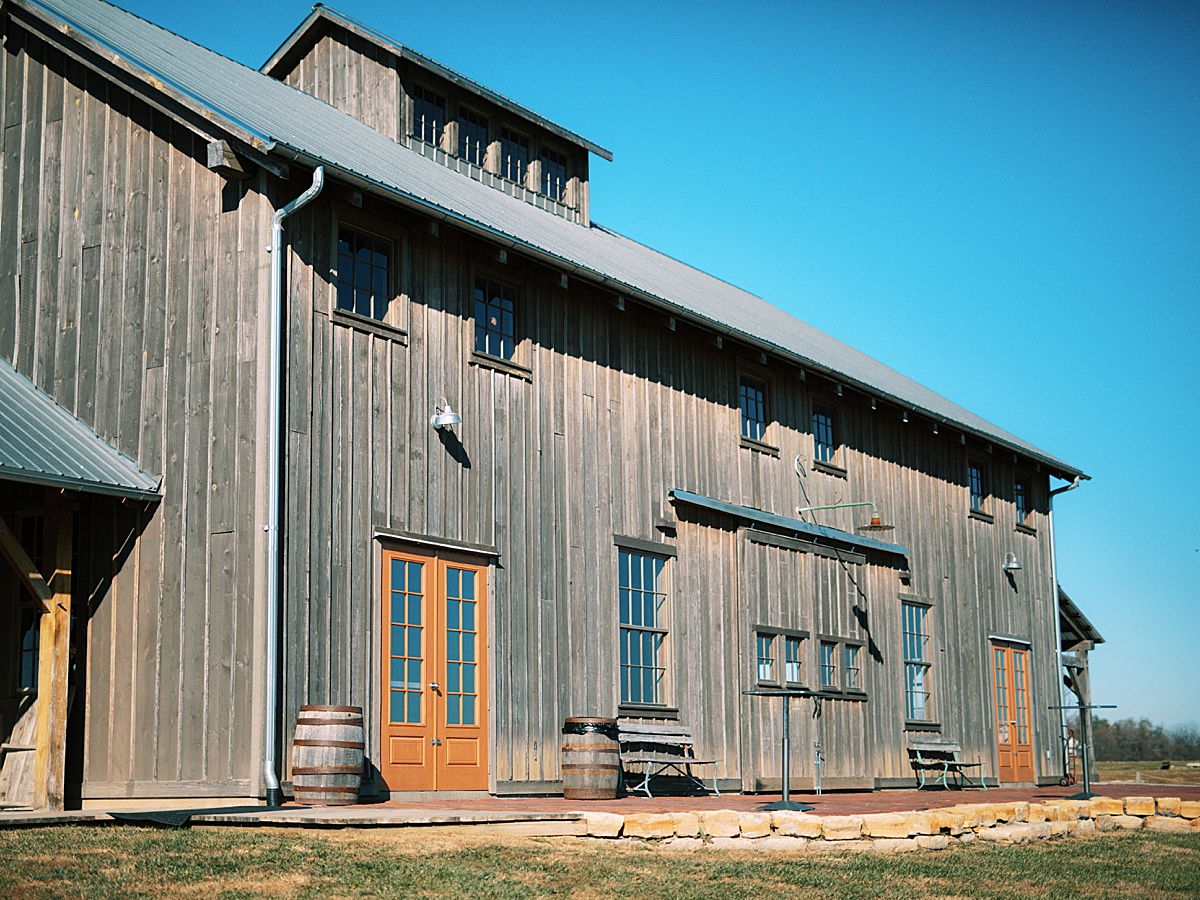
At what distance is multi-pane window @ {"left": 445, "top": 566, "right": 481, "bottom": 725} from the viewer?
1333 centimetres

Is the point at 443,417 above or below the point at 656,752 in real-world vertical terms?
above

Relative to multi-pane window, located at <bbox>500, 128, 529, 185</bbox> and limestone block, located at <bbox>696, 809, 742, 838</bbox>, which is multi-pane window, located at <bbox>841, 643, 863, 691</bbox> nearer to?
multi-pane window, located at <bbox>500, 128, 529, 185</bbox>

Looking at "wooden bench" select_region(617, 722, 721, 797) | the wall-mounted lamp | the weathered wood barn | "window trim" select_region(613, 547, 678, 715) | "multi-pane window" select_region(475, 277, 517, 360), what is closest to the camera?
the weathered wood barn

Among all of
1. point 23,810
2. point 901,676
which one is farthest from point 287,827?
point 901,676

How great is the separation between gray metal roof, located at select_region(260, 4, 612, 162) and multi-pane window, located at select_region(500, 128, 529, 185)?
0.35 metres

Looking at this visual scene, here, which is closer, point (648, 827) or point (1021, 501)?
point (648, 827)

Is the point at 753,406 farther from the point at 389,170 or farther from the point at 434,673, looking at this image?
the point at 434,673

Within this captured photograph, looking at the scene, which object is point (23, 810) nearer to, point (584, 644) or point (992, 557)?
point (584, 644)

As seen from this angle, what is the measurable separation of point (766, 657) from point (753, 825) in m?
7.30

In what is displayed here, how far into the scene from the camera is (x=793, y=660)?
18000 millimetres

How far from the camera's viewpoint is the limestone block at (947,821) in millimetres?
10969

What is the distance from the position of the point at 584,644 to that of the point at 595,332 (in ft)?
11.5

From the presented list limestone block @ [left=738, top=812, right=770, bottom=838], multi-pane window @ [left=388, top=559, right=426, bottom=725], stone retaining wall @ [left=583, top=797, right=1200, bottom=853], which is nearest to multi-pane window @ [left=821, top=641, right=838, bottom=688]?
stone retaining wall @ [left=583, top=797, right=1200, bottom=853]

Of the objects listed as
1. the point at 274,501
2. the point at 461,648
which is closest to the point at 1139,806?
the point at 461,648
